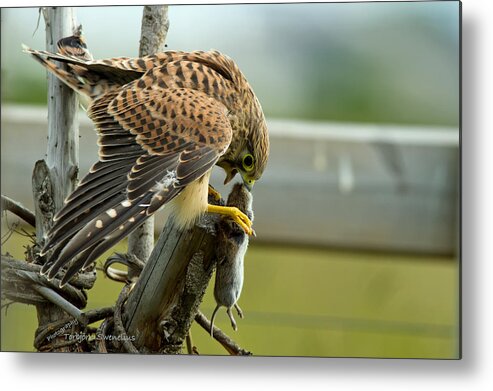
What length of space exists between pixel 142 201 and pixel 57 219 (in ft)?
0.89

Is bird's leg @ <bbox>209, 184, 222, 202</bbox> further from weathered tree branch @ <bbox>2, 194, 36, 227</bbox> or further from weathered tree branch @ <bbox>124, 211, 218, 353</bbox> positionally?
weathered tree branch @ <bbox>2, 194, 36, 227</bbox>

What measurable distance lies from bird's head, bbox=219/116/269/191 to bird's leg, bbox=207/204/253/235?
0.71 ft

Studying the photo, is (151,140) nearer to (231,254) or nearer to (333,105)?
(231,254)

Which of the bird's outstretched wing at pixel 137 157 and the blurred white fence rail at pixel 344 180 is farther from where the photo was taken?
the blurred white fence rail at pixel 344 180

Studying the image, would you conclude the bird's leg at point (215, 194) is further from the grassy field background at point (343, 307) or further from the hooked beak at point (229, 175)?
the grassy field background at point (343, 307)

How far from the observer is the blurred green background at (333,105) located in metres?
2.59

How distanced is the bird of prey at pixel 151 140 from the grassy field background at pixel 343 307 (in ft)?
0.98

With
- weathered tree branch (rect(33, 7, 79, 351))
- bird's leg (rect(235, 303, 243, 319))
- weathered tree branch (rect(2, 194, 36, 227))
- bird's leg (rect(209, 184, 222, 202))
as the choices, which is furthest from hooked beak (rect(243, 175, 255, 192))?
weathered tree branch (rect(2, 194, 36, 227))

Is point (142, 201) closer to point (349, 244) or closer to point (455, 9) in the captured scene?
point (349, 244)

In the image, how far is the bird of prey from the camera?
7.55 feet

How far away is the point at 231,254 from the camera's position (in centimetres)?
238

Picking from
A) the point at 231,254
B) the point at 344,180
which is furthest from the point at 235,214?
the point at 344,180

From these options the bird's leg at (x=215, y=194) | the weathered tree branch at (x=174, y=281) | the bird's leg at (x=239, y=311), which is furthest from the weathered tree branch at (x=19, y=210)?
the bird's leg at (x=239, y=311)

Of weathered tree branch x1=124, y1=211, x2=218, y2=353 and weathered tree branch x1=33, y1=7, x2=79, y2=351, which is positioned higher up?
weathered tree branch x1=33, y1=7, x2=79, y2=351
